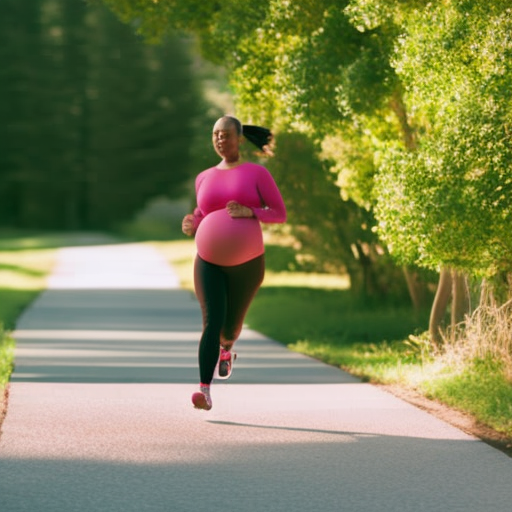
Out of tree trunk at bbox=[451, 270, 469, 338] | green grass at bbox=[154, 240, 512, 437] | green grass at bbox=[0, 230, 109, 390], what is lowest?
green grass at bbox=[0, 230, 109, 390]

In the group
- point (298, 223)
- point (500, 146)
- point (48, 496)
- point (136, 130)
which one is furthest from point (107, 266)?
point (136, 130)

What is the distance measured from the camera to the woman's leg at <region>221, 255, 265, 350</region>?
10.2 meters

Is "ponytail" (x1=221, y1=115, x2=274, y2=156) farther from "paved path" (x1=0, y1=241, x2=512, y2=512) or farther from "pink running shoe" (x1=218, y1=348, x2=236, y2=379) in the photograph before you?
"paved path" (x1=0, y1=241, x2=512, y2=512)

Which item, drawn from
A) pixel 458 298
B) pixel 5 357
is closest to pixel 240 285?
pixel 458 298

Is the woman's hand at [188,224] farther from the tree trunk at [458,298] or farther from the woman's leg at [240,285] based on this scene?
the tree trunk at [458,298]

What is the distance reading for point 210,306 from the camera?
400 inches

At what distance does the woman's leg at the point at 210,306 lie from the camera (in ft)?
33.4

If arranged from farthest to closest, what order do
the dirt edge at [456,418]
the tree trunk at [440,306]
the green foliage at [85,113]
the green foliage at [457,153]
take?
the green foliage at [85,113]
the tree trunk at [440,306]
the green foliage at [457,153]
the dirt edge at [456,418]

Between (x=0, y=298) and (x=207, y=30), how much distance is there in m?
12.2

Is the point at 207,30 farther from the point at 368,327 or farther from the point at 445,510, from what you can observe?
the point at 445,510

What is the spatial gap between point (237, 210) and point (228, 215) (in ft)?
0.66

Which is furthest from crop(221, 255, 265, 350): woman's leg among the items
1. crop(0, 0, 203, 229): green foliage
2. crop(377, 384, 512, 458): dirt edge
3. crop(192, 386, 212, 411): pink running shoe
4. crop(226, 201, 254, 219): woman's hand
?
crop(0, 0, 203, 229): green foliage

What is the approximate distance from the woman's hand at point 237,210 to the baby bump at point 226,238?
15 centimetres

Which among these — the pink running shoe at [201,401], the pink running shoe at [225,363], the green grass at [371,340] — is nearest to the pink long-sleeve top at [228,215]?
the pink running shoe at [225,363]
